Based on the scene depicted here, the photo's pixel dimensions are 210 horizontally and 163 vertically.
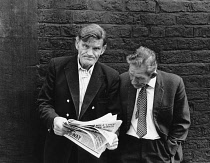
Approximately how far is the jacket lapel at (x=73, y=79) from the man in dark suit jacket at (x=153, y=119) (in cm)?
Result: 44

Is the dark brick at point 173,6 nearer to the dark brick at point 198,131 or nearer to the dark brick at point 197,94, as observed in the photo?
the dark brick at point 197,94

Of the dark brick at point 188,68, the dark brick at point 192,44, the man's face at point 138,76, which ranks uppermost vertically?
the dark brick at point 192,44

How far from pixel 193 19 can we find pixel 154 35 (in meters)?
0.49

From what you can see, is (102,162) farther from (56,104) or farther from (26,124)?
(26,124)

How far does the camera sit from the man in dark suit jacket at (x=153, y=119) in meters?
3.65

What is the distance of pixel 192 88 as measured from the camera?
15.3ft

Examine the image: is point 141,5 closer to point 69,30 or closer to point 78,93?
point 69,30

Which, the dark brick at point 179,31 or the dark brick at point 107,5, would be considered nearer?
the dark brick at point 107,5

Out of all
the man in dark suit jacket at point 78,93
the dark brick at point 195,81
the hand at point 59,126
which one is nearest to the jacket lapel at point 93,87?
the man in dark suit jacket at point 78,93

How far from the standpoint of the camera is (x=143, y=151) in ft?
12.0

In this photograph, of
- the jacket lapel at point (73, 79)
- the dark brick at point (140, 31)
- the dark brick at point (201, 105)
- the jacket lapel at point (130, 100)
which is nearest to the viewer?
the jacket lapel at point (73, 79)

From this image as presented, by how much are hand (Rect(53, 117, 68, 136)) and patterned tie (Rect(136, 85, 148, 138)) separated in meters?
0.68

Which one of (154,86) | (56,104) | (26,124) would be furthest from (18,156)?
(154,86)

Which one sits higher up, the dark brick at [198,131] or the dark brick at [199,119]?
the dark brick at [199,119]
